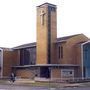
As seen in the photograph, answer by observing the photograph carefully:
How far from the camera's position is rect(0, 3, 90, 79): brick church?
2128 inches

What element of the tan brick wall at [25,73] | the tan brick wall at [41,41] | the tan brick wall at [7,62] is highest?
the tan brick wall at [41,41]

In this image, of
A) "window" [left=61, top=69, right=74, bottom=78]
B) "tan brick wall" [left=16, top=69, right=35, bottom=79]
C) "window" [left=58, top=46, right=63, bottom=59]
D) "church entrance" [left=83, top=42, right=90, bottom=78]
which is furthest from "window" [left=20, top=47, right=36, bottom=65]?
"church entrance" [left=83, top=42, right=90, bottom=78]

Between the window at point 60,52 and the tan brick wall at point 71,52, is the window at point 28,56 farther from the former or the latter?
the tan brick wall at point 71,52

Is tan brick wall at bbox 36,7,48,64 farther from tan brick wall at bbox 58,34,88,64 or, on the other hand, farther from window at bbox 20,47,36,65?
tan brick wall at bbox 58,34,88,64

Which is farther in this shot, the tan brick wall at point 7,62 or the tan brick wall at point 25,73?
the tan brick wall at point 7,62

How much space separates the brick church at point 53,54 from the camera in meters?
54.1

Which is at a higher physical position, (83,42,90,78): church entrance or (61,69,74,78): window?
(83,42,90,78): church entrance

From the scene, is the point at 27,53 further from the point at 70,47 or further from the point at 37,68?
the point at 70,47

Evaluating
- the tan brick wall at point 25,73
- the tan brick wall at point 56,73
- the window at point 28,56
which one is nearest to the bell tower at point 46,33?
the tan brick wall at point 25,73

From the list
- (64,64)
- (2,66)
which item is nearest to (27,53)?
(2,66)

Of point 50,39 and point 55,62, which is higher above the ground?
point 50,39

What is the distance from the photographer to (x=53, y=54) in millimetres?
57031

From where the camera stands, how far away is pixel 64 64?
5409 centimetres

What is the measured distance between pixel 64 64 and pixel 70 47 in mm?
3588
